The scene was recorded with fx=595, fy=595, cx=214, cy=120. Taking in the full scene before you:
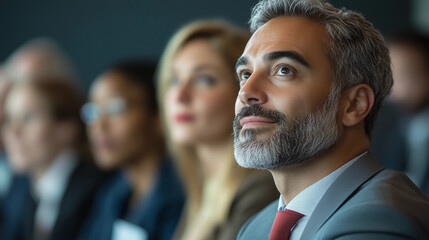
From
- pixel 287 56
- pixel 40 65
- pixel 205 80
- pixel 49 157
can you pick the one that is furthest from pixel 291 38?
pixel 40 65

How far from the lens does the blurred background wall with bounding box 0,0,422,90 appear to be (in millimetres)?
4891

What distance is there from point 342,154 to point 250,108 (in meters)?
0.19

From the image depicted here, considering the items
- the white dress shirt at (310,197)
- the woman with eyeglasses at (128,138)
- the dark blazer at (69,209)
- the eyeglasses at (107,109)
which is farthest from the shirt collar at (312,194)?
the dark blazer at (69,209)

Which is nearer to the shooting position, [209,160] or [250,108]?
[250,108]

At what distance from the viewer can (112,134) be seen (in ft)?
8.93

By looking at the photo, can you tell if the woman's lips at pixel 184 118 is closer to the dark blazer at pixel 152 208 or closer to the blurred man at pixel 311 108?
the dark blazer at pixel 152 208

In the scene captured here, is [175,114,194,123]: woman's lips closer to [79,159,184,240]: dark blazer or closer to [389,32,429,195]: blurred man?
[79,159,184,240]: dark blazer

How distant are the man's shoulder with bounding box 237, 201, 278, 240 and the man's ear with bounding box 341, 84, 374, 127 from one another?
24 cm

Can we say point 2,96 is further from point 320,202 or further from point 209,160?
point 320,202

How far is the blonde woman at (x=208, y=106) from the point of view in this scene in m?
1.93

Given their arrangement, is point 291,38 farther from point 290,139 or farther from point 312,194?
point 312,194

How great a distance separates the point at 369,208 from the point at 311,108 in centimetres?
25

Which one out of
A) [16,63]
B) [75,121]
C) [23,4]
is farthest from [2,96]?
[23,4]

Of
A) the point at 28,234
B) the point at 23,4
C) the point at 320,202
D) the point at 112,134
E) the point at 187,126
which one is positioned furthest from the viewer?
the point at 23,4
